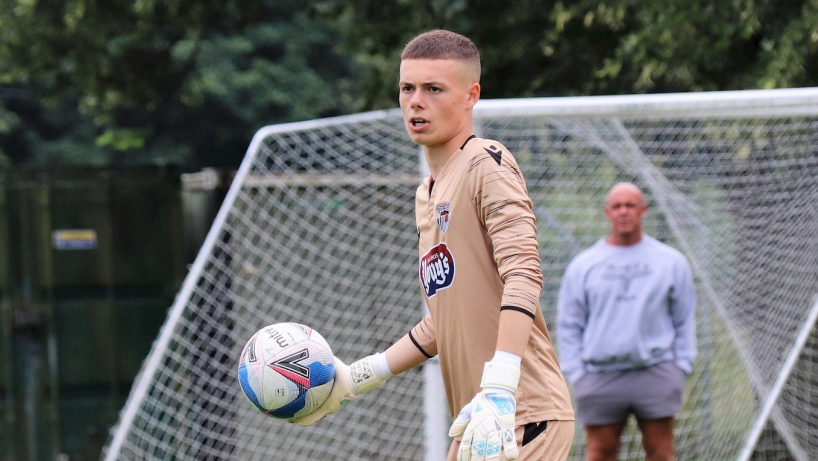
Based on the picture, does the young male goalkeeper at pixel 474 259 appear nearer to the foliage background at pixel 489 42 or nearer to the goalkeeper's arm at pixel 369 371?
the goalkeeper's arm at pixel 369 371

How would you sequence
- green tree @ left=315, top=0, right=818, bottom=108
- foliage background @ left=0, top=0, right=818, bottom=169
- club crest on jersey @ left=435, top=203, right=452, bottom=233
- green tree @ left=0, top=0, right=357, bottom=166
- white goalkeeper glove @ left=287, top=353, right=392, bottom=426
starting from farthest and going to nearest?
green tree @ left=0, top=0, right=357, bottom=166 < foliage background @ left=0, top=0, right=818, bottom=169 < green tree @ left=315, top=0, right=818, bottom=108 < white goalkeeper glove @ left=287, top=353, right=392, bottom=426 < club crest on jersey @ left=435, top=203, right=452, bottom=233

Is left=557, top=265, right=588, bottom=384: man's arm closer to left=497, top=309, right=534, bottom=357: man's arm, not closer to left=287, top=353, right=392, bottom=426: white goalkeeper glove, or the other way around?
left=287, top=353, right=392, bottom=426: white goalkeeper glove

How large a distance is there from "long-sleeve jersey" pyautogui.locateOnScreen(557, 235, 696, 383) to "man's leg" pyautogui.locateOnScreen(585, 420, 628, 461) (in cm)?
31

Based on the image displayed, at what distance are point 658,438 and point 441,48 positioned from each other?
10.5ft

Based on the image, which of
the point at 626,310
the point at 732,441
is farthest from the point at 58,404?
the point at 732,441

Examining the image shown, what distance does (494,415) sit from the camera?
2.67 m

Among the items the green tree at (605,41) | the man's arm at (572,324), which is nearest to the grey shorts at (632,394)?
the man's arm at (572,324)

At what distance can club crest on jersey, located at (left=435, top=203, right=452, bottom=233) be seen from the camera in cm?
296

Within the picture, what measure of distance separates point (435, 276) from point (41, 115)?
27193 mm

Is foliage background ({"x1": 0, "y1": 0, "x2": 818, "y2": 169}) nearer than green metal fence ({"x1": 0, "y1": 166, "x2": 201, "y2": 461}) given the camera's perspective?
No

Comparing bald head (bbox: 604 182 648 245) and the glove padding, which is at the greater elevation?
bald head (bbox: 604 182 648 245)

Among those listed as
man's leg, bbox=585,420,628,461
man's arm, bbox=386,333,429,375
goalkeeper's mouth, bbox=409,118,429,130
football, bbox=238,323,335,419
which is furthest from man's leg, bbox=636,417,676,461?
goalkeeper's mouth, bbox=409,118,429,130

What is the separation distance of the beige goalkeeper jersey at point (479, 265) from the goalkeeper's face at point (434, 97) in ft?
0.28

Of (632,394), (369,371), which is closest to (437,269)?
(369,371)
